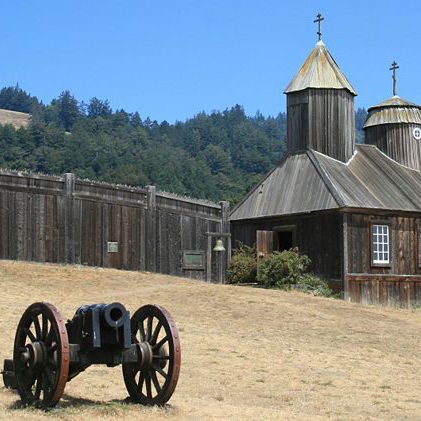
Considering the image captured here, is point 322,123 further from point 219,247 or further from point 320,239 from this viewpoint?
point 219,247

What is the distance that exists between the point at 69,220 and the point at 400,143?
691 inches

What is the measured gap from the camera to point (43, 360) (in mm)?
9305

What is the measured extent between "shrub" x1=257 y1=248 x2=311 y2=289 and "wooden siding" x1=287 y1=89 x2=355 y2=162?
5875 millimetres

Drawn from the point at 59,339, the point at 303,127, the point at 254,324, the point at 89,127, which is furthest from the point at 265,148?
the point at 59,339

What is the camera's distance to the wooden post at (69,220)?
79.9ft

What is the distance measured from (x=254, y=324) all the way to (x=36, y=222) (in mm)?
Answer: 8411

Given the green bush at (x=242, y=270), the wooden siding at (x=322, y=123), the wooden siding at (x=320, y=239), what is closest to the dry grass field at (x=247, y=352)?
the wooden siding at (x=320, y=239)

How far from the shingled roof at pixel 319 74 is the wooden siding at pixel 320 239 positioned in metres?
5.82

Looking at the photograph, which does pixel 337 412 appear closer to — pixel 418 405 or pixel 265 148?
pixel 418 405

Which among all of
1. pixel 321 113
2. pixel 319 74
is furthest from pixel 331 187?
pixel 319 74

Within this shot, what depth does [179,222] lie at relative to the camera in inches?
1075

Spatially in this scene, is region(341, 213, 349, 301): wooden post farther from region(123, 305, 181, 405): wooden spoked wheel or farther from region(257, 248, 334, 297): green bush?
region(123, 305, 181, 405): wooden spoked wheel

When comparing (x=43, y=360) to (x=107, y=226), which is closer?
(x=43, y=360)

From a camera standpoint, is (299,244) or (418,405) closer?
(418,405)
